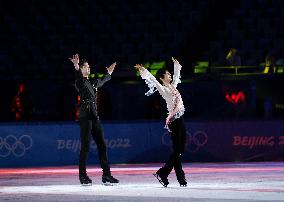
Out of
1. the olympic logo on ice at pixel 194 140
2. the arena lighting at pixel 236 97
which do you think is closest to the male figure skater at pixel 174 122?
the olympic logo on ice at pixel 194 140

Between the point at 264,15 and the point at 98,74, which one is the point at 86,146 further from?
the point at 264,15

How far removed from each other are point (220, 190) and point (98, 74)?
47.0 ft

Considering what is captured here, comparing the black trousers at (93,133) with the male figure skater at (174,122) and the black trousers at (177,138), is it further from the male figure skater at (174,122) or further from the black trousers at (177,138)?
the black trousers at (177,138)

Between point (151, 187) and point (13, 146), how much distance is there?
30.9 feet

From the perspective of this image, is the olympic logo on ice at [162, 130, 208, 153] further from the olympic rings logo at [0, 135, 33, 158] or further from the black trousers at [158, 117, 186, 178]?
the black trousers at [158, 117, 186, 178]

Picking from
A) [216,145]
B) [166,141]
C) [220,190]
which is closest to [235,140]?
[216,145]

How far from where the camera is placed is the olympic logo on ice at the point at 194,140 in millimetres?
21547

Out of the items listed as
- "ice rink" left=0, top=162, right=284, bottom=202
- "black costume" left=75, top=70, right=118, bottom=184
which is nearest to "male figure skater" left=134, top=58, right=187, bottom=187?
"ice rink" left=0, top=162, right=284, bottom=202

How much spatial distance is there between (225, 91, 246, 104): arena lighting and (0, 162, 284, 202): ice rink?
17.6 feet

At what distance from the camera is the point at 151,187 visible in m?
12.8

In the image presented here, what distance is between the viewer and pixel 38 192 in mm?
12188

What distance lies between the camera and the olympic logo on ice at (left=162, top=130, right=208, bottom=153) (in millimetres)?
21547

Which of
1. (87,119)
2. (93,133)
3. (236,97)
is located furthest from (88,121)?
(236,97)

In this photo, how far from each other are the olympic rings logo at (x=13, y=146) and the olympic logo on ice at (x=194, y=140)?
146 inches
